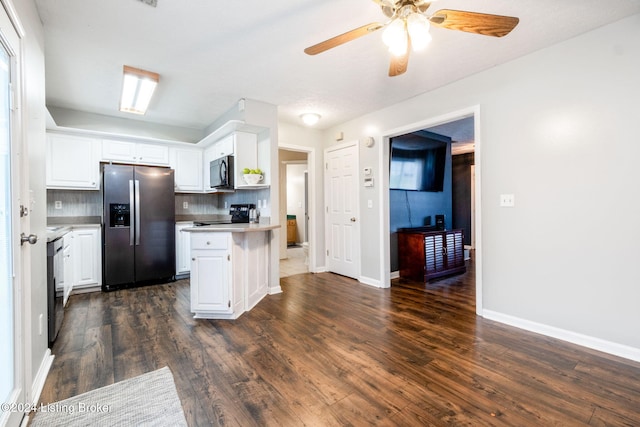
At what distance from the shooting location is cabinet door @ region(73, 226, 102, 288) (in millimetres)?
3637

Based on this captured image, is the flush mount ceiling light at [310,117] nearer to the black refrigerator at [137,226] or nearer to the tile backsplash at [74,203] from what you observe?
the black refrigerator at [137,226]

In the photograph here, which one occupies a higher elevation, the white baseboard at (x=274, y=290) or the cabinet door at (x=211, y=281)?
the cabinet door at (x=211, y=281)

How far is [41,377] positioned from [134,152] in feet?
10.7

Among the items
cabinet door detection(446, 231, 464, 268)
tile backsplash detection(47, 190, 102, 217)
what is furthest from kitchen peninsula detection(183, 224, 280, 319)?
cabinet door detection(446, 231, 464, 268)

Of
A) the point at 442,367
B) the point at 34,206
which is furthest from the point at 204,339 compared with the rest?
the point at 442,367

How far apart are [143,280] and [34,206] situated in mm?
2557

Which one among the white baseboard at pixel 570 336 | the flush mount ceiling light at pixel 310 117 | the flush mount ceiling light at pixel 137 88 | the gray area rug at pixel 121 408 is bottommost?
the gray area rug at pixel 121 408

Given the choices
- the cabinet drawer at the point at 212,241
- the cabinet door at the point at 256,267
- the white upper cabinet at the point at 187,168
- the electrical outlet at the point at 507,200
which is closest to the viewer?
the electrical outlet at the point at 507,200

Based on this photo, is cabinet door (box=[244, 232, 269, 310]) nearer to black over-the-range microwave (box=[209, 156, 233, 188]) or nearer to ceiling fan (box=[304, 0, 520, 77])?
black over-the-range microwave (box=[209, 156, 233, 188])

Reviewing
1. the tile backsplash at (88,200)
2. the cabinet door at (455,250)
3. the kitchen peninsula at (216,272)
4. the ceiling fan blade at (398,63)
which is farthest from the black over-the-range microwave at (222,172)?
the cabinet door at (455,250)

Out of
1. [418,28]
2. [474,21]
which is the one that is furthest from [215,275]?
[474,21]

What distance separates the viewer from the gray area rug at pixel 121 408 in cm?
147

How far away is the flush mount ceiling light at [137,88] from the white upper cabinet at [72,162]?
75 centimetres

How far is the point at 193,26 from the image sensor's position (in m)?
2.14
